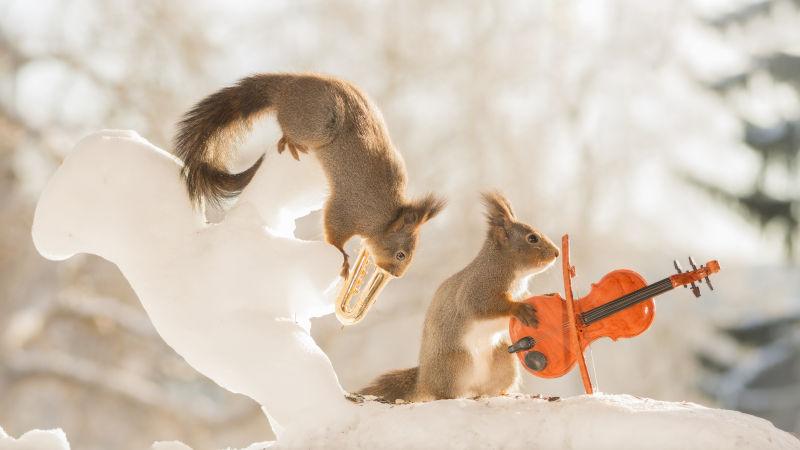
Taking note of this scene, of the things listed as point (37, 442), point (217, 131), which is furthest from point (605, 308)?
point (37, 442)

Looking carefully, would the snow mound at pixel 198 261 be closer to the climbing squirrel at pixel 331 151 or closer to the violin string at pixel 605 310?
the climbing squirrel at pixel 331 151

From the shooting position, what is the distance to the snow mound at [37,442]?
88 cm

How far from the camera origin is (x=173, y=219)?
0.96m

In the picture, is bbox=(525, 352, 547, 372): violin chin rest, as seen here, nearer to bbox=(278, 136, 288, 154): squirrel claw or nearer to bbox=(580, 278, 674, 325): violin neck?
bbox=(580, 278, 674, 325): violin neck

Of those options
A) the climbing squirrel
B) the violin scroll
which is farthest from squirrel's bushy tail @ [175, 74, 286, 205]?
the violin scroll

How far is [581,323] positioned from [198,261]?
44cm

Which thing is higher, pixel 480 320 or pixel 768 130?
pixel 768 130

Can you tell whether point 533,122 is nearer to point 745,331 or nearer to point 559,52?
point 559,52

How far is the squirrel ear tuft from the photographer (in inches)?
40.0

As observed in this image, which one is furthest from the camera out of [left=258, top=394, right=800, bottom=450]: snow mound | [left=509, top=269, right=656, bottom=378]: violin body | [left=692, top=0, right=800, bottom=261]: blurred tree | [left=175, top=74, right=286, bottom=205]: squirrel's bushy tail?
[left=692, top=0, right=800, bottom=261]: blurred tree

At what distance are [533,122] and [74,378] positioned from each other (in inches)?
102

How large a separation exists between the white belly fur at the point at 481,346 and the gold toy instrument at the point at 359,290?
12 cm

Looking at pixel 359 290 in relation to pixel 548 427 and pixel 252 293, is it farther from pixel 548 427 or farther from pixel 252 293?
pixel 548 427

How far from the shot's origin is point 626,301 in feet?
2.81
